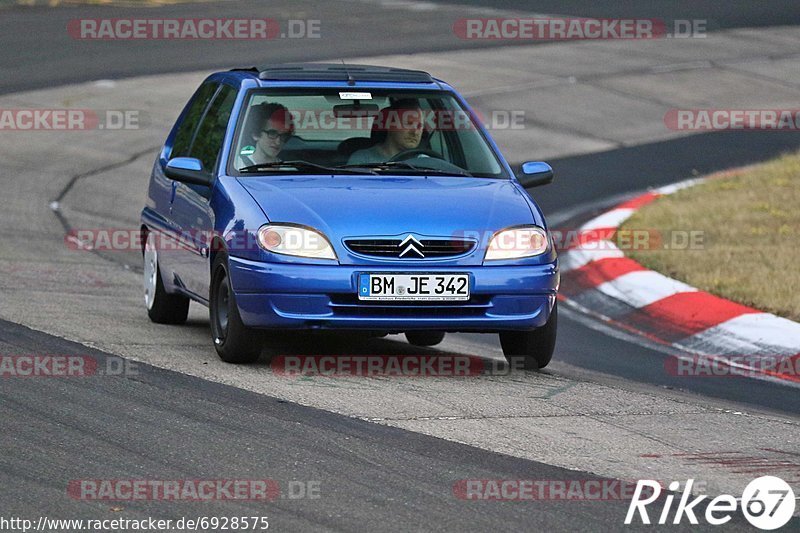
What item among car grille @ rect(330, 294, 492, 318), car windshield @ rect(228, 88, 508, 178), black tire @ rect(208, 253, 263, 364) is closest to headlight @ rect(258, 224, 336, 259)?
car grille @ rect(330, 294, 492, 318)

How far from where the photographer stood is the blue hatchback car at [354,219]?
26.6 feet

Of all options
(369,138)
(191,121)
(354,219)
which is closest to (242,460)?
(354,219)

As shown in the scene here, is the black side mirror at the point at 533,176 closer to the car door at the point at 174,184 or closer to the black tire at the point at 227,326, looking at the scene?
the black tire at the point at 227,326

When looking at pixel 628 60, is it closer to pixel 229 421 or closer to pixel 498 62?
pixel 498 62

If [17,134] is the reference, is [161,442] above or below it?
above

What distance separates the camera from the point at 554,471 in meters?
6.27

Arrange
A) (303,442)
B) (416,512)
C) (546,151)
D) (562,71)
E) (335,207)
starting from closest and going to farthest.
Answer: (416,512) → (303,442) → (335,207) → (546,151) → (562,71)

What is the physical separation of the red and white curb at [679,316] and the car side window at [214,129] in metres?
2.90

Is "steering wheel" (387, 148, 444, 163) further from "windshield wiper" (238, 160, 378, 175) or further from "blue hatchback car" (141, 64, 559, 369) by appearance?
"windshield wiper" (238, 160, 378, 175)

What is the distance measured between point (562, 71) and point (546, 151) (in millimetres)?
5717

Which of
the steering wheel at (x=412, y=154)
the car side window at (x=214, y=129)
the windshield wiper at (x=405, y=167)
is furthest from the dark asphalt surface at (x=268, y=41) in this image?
the windshield wiper at (x=405, y=167)

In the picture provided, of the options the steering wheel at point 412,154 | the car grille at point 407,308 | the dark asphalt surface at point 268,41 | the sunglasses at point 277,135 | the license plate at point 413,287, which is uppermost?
the sunglasses at point 277,135

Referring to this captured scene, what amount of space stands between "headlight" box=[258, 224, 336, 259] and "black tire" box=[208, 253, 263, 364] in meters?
0.34

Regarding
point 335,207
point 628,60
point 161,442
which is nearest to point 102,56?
point 628,60
